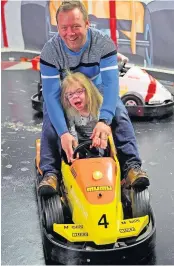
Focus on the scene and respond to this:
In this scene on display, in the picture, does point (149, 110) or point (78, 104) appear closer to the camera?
point (78, 104)

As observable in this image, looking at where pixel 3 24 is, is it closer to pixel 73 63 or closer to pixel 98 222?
pixel 73 63

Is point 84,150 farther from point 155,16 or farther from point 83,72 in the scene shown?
point 155,16

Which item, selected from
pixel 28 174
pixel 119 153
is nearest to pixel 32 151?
pixel 28 174

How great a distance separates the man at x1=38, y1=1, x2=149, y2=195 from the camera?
1895 mm

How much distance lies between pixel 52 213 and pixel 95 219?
21cm

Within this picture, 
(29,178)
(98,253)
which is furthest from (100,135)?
(29,178)

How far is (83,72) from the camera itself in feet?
6.76

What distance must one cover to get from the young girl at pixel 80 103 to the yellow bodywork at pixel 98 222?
0.95ft

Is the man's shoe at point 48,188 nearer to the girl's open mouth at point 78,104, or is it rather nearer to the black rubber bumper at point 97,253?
the black rubber bumper at point 97,253

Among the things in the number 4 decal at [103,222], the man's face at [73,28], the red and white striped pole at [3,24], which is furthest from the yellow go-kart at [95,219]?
the red and white striped pole at [3,24]

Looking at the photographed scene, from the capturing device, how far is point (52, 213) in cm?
184

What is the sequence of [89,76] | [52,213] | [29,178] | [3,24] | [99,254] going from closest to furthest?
1. [99,254]
2. [52,213]
3. [89,76]
4. [29,178]
5. [3,24]

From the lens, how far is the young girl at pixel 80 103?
6.40ft

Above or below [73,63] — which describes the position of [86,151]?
below
